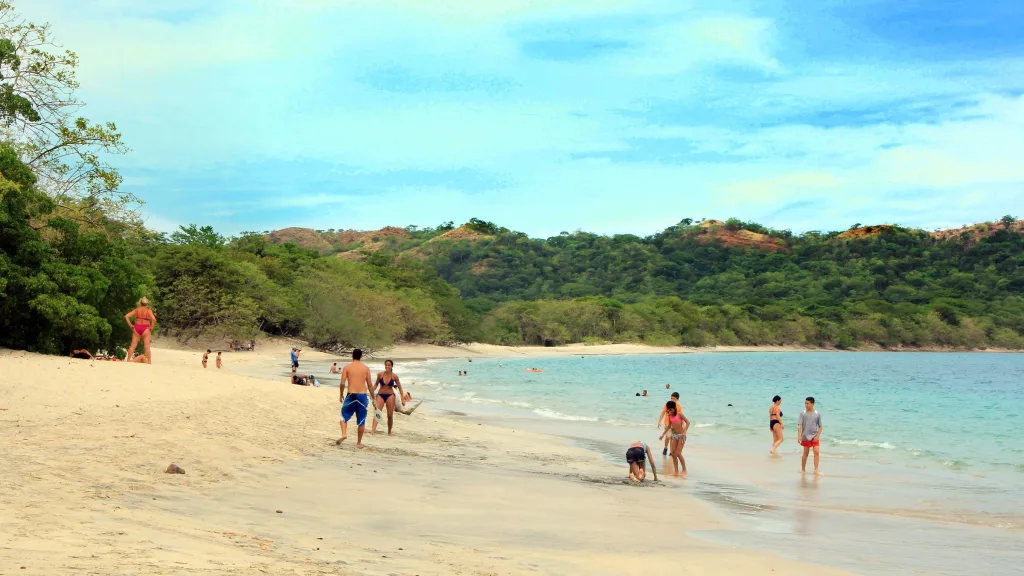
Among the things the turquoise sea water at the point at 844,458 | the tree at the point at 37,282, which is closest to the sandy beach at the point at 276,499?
the turquoise sea water at the point at 844,458

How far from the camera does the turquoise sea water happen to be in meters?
8.72

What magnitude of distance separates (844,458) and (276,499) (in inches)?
538

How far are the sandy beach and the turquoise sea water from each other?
1.07 metres

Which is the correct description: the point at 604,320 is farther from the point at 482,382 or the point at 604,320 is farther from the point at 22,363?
the point at 22,363

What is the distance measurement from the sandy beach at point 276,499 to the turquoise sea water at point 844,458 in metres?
1.07

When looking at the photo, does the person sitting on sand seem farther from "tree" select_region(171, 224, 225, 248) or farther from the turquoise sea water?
"tree" select_region(171, 224, 225, 248)

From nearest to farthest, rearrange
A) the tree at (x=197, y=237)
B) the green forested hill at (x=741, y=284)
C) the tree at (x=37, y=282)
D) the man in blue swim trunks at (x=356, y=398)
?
1. the man in blue swim trunks at (x=356, y=398)
2. the tree at (x=37, y=282)
3. the tree at (x=197, y=237)
4. the green forested hill at (x=741, y=284)

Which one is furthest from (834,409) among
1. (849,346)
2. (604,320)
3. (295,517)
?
(849,346)

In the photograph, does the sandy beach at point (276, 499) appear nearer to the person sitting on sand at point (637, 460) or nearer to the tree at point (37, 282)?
the person sitting on sand at point (637, 460)

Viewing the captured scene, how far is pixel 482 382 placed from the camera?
1624 inches

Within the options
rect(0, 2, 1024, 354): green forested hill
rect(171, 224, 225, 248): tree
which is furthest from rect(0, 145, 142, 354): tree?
rect(171, 224, 225, 248): tree

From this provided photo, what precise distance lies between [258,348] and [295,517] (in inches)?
2064

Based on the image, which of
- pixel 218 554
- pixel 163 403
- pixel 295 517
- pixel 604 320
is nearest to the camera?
pixel 218 554

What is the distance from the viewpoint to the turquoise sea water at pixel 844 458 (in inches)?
343
